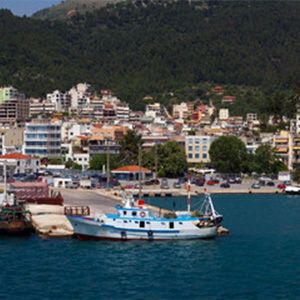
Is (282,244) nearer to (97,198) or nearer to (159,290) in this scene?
(159,290)

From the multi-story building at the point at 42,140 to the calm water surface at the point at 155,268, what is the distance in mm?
62962

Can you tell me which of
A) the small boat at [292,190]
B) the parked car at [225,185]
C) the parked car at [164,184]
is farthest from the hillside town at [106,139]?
the small boat at [292,190]

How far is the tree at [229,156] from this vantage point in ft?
352

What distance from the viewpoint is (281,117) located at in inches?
5581

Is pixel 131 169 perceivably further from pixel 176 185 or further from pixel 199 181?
pixel 199 181

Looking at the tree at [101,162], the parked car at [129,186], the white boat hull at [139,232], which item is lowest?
the white boat hull at [139,232]

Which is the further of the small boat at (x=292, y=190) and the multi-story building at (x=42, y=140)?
the multi-story building at (x=42, y=140)

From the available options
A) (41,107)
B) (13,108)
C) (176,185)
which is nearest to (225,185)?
(176,185)

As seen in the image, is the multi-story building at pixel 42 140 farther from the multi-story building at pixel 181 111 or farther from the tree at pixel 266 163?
the multi-story building at pixel 181 111

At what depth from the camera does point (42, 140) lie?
117625 mm

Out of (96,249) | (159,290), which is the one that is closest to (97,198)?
(96,249)

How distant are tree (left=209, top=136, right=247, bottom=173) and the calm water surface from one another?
50.8 metres

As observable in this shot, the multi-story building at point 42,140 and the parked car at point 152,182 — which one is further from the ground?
the multi-story building at point 42,140

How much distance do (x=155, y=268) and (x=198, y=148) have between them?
75.9 meters
